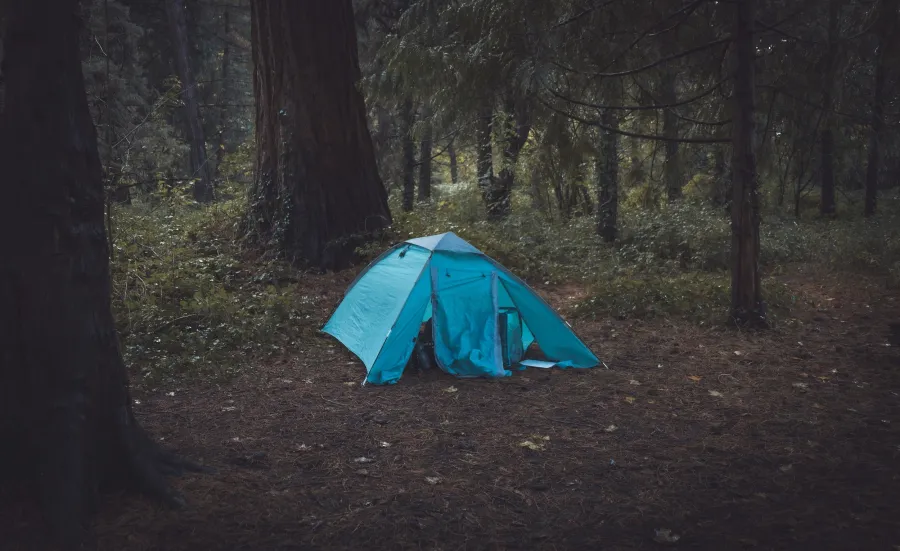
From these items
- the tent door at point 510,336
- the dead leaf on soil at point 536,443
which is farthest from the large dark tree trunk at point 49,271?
the tent door at point 510,336

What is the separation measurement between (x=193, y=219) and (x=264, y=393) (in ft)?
22.0

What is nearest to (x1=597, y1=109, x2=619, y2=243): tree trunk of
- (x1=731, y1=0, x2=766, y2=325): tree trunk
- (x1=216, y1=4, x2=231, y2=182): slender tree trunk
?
(x1=731, y1=0, x2=766, y2=325): tree trunk

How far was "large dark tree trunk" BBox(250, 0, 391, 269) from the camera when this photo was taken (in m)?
10.3

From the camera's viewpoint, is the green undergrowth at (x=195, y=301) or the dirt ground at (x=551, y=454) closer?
the dirt ground at (x=551, y=454)

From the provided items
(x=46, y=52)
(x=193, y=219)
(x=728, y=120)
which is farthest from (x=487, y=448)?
(x=193, y=219)

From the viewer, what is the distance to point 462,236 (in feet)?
36.3

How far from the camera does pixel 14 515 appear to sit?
3.30 meters

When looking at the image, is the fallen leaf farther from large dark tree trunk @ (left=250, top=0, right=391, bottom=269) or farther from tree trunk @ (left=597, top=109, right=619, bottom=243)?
tree trunk @ (left=597, top=109, right=619, bottom=243)

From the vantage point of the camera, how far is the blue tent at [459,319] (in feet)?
22.0

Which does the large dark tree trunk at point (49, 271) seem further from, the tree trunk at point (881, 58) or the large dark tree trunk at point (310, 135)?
the tree trunk at point (881, 58)

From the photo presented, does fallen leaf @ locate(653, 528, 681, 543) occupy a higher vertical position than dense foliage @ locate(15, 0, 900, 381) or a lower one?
lower

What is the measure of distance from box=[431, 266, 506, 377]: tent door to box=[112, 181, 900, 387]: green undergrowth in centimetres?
179

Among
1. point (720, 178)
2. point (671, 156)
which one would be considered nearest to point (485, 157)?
point (720, 178)

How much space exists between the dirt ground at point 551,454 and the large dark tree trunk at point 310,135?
311cm
